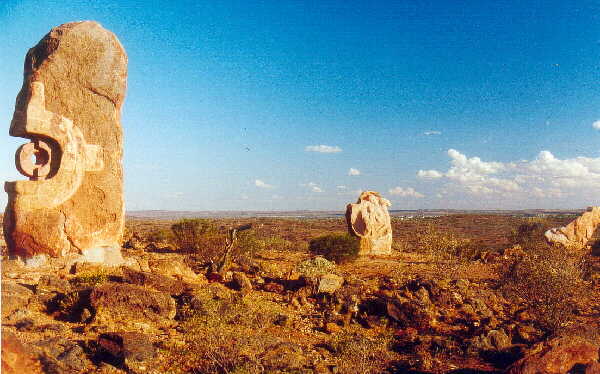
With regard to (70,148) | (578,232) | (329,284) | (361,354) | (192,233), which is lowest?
(361,354)

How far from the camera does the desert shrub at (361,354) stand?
211 inches

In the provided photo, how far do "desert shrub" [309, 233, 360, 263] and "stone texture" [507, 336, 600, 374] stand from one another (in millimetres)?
10100

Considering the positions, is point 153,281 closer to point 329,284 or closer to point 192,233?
point 329,284

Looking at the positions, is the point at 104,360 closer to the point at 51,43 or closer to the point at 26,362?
the point at 26,362

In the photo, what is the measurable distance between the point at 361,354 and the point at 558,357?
2.36 meters

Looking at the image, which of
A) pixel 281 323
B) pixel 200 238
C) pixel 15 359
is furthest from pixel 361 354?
pixel 200 238

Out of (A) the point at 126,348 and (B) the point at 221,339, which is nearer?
(A) the point at 126,348

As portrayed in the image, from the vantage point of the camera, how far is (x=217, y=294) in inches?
312

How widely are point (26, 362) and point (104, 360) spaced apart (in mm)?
1042

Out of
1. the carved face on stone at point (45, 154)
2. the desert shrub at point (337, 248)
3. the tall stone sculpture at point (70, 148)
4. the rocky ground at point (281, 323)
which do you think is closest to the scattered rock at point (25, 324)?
the rocky ground at point (281, 323)

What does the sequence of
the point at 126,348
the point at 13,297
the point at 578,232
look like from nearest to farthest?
Result: the point at 126,348 < the point at 13,297 < the point at 578,232

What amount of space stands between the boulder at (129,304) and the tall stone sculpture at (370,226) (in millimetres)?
10499

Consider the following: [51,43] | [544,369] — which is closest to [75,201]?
[51,43]

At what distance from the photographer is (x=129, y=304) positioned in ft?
22.3
